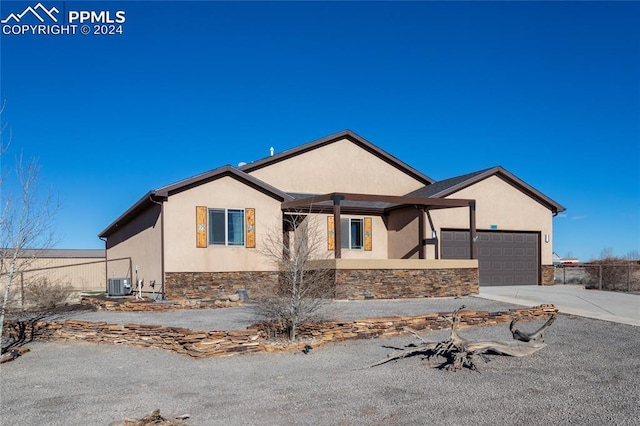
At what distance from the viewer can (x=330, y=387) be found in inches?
306

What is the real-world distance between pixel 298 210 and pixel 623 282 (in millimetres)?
13096

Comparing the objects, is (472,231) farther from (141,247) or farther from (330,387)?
(330,387)

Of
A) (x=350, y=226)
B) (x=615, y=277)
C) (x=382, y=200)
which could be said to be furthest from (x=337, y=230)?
(x=615, y=277)

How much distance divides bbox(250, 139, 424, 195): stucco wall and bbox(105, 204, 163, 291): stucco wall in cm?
464

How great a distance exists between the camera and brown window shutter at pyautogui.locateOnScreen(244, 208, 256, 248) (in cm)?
1880

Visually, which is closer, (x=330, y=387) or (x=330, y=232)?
(x=330, y=387)

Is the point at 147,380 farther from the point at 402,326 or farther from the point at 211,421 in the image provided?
the point at 402,326

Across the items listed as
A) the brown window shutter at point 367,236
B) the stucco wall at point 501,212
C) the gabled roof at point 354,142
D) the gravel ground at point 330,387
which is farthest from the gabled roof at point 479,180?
the gravel ground at point 330,387

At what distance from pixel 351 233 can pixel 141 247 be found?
25.5ft

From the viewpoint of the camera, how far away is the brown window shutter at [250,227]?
1880cm

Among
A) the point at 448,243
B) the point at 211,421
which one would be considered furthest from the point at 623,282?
the point at 211,421

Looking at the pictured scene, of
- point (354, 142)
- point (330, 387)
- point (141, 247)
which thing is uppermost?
point (354, 142)

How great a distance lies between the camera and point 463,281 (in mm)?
18219

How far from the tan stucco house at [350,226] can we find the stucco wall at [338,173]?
0.04 m
